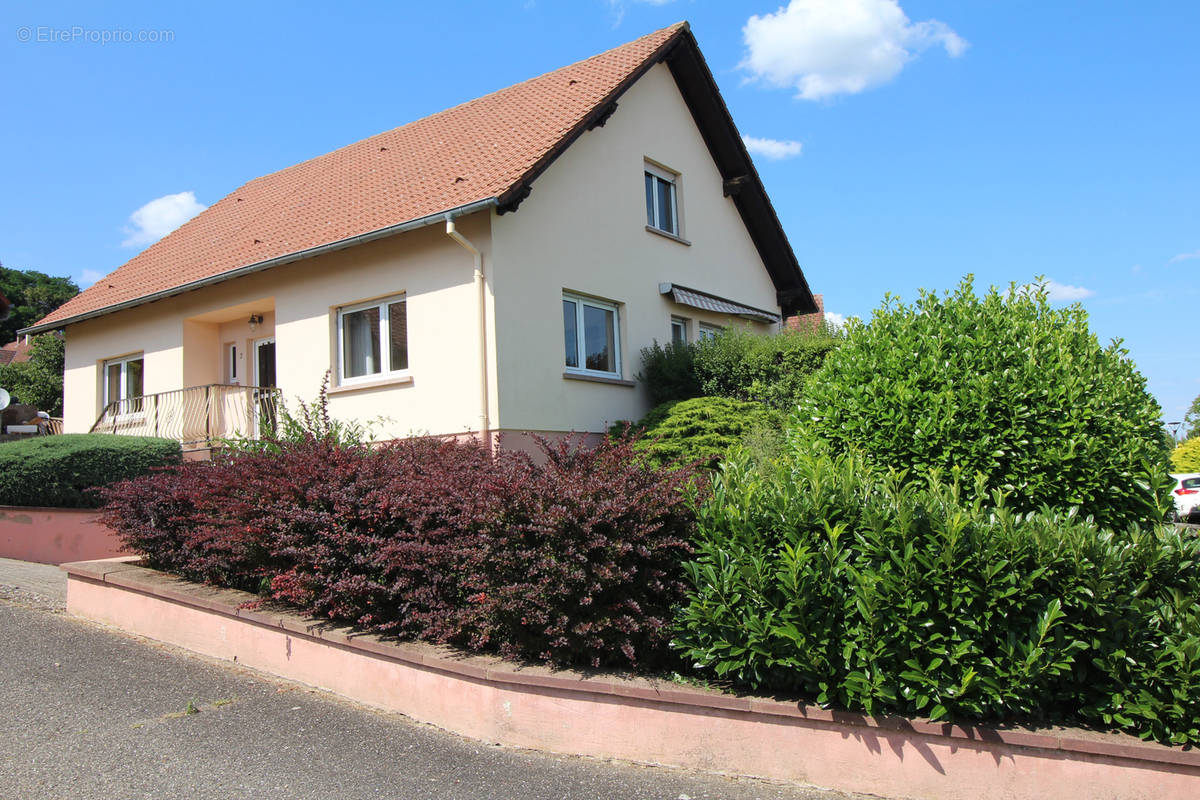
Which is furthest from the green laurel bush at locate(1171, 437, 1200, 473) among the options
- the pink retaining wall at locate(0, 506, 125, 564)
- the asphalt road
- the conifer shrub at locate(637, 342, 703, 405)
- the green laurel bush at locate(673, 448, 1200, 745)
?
the pink retaining wall at locate(0, 506, 125, 564)

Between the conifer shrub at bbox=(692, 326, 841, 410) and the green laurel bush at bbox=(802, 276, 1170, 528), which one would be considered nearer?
the green laurel bush at bbox=(802, 276, 1170, 528)

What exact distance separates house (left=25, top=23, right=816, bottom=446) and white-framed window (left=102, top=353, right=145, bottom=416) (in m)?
0.05

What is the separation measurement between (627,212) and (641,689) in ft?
32.4

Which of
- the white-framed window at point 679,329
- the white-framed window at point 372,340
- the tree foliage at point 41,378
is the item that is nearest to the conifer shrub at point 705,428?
the white-framed window at point 679,329

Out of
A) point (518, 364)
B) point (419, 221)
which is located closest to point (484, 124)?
point (419, 221)

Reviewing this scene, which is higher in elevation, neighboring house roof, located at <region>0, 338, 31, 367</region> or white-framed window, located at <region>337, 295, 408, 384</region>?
neighboring house roof, located at <region>0, 338, 31, 367</region>

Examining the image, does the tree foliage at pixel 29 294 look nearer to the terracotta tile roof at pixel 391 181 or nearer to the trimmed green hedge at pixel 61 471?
the terracotta tile roof at pixel 391 181

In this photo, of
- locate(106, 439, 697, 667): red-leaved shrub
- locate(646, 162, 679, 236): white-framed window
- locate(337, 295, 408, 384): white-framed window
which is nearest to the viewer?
locate(106, 439, 697, 667): red-leaved shrub

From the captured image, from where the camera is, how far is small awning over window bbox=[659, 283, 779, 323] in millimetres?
14172

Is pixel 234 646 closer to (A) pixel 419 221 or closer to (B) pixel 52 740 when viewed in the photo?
(B) pixel 52 740

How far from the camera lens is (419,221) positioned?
10586 mm

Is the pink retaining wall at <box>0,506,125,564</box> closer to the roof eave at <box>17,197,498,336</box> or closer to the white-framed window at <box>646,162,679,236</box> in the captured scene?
the roof eave at <box>17,197,498,336</box>

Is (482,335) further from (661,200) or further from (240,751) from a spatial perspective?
(240,751)

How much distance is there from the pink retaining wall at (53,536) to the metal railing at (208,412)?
7.75 ft
